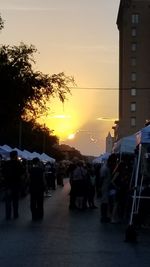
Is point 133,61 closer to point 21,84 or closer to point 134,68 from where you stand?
point 134,68

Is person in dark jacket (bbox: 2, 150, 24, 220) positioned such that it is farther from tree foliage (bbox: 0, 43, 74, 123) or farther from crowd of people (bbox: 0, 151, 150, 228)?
tree foliage (bbox: 0, 43, 74, 123)

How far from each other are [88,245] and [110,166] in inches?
287

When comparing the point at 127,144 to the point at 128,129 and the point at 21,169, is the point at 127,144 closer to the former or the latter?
the point at 21,169

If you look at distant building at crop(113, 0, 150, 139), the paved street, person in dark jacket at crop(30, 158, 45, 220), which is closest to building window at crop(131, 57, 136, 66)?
distant building at crop(113, 0, 150, 139)

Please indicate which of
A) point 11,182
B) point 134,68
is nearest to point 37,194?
point 11,182

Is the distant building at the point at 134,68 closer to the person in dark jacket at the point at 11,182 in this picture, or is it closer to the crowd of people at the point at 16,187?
the crowd of people at the point at 16,187

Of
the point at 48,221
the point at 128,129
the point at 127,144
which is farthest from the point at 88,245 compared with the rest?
the point at 128,129

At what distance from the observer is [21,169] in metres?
20.7

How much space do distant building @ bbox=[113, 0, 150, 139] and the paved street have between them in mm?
121458

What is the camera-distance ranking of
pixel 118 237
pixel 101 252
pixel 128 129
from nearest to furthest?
pixel 101 252 < pixel 118 237 < pixel 128 129

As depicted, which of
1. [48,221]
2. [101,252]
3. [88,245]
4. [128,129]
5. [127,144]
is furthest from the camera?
[128,129]

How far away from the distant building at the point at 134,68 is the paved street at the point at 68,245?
398ft

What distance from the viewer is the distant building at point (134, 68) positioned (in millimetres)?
141250

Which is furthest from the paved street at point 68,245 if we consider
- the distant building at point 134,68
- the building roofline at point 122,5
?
the building roofline at point 122,5
